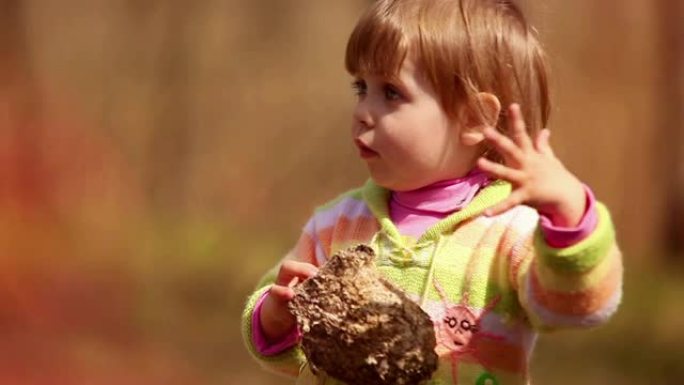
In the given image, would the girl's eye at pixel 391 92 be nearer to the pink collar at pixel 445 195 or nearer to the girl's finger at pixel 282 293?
the pink collar at pixel 445 195

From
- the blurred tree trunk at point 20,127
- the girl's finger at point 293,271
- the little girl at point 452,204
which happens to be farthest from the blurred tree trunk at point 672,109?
the girl's finger at point 293,271

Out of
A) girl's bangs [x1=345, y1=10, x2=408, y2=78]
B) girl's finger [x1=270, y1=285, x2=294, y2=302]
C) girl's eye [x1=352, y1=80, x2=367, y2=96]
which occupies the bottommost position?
girl's finger [x1=270, y1=285, x2=294, y2=302]

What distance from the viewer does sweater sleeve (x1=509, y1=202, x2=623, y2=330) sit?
7.87ft

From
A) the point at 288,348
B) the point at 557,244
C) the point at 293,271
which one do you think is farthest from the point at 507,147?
the point at 288,348

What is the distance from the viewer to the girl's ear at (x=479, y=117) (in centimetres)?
274

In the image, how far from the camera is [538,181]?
240 cm

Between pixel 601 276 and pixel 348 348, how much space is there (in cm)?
46

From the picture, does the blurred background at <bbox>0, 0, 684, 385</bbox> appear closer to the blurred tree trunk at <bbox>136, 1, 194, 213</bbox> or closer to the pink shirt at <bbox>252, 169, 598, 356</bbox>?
the blurred tree trunk at <bbox>136, 1, 194, 213</bbox>

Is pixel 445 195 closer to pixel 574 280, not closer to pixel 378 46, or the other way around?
pixel 378 46

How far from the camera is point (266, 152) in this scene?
285 inches

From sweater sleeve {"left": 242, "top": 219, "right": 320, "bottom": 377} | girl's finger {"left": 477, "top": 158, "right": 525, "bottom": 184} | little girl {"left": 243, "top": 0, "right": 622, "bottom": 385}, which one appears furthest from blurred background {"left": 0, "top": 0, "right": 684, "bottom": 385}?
girl's finger {"left": 477, "top": 158, "right": 525, "bottom": 184}

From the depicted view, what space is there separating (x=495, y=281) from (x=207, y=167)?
4812 mm

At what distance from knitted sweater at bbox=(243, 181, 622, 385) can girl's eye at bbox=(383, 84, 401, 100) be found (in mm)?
220

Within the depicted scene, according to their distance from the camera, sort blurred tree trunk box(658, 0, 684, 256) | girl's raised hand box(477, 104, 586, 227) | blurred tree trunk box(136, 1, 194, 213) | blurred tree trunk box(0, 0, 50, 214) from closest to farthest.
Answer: girl's raised hand box(477, 104, 586, 227) → blurred tree trunk box(658, 0, 684, 256) → blurred tree trunk box(136, 1, 194, 213) → blurred tree trunk box(0, 0, 50, 214)
